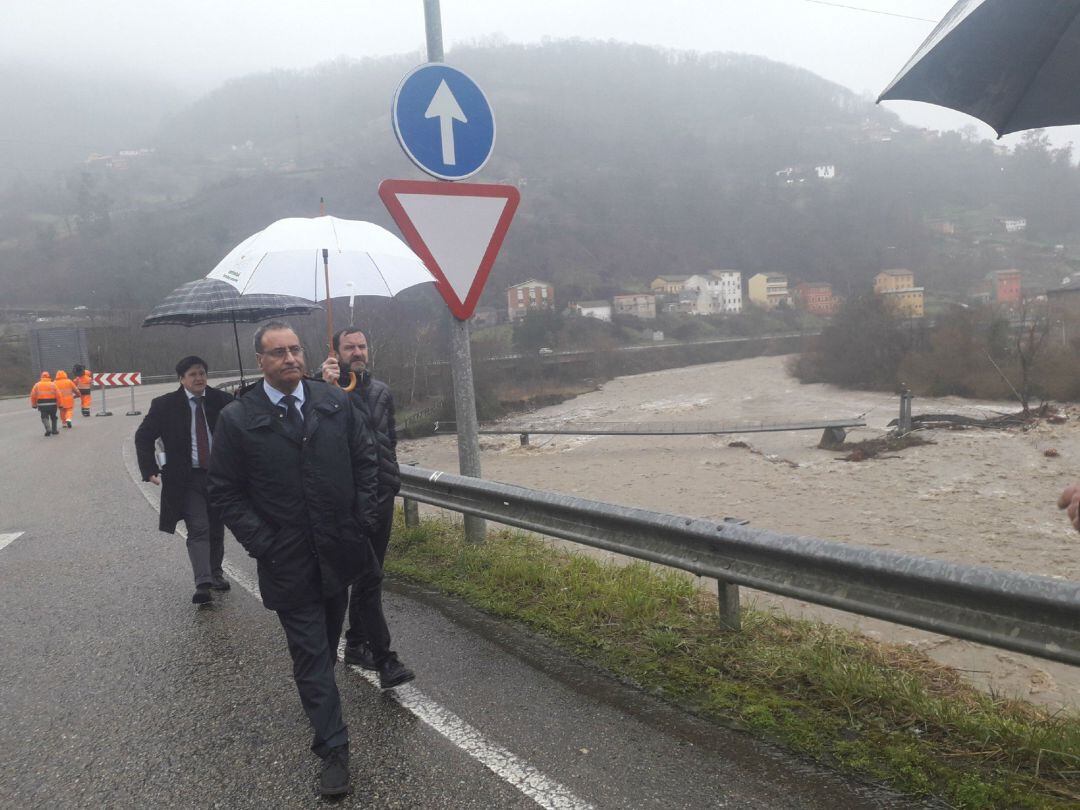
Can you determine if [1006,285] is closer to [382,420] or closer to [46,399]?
[46,399]

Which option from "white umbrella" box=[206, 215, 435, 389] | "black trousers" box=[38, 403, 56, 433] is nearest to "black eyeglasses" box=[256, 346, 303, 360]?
"white umbrella" box=[206, 215, 435, 389]

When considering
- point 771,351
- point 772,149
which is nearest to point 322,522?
point 771,351

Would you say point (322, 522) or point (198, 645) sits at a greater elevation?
point (322, 522)

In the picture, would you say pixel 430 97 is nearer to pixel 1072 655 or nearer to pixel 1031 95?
pixel 1031 95

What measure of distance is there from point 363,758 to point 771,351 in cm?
7607

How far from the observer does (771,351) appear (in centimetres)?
7550

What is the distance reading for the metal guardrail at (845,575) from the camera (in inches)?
103

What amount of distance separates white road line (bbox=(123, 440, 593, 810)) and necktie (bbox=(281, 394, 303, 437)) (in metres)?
1.33

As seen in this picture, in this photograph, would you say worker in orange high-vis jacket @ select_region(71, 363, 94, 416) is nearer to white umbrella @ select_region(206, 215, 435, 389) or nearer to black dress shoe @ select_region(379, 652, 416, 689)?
white umbrella @ select_region(206, 215, 435, 389)

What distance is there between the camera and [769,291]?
308ft

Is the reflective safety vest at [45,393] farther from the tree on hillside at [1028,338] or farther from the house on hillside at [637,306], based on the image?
the house on hillside at [637,306]

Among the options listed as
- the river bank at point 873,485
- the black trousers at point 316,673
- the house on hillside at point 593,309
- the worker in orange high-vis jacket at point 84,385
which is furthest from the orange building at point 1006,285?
the black trousers at point 316,673

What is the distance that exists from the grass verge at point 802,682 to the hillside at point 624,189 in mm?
57506

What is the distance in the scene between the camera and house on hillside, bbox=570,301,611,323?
8144 centimetres
